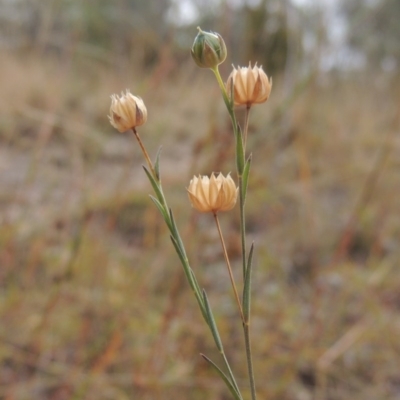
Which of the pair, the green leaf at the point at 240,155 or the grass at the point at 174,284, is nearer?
the green leaf at the point at 240,155

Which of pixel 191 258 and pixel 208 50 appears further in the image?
pixel 191 258

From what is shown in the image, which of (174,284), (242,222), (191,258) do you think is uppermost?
(191,258)

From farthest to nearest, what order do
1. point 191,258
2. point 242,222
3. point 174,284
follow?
point 191,258
point 174,284
point 242,222

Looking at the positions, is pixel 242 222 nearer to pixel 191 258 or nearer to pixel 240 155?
pixel 240 155

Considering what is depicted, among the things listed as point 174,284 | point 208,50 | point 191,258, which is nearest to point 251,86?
point 208,50

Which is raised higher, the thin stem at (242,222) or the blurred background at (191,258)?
the blurred background at (191,258)

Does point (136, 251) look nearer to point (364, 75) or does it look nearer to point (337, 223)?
point (337, 223)

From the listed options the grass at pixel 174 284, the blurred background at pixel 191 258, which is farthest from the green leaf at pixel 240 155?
the grass at pixel 174 284

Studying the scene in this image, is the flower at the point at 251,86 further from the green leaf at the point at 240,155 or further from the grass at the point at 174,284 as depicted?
the grass at the point at 174,284

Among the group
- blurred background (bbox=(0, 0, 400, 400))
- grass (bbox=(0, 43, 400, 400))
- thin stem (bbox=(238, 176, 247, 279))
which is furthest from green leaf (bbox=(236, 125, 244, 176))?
grass (bbox=(0, 43, 400, 400))
